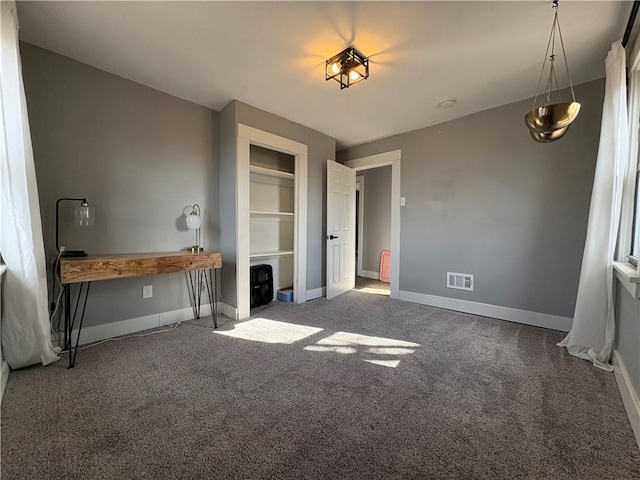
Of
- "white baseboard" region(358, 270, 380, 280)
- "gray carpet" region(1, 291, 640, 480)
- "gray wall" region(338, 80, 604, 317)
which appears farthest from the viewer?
"white baseboard" region(358, 270, 380, 280)

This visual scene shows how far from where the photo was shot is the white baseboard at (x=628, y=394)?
4.16ft

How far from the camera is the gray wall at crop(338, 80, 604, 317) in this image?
249 centimetres

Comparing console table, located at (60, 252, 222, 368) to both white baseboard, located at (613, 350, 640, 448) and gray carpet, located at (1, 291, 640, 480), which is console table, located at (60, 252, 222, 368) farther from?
white baseboard, located at (613, 350, 640, 448)

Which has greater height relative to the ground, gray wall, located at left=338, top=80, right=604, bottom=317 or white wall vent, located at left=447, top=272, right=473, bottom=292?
gray wall, located at left=338, top=80, right=604, bottom=317

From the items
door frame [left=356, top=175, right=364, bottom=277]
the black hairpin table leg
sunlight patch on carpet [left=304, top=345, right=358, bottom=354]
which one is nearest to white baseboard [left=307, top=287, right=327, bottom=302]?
sunlight patch on carpet [left=304, top=345, right=358, bottom=354]

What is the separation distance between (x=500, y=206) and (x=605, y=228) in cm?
105

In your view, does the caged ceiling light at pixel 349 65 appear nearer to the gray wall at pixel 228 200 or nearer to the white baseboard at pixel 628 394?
the gray wall at pixel 228 200

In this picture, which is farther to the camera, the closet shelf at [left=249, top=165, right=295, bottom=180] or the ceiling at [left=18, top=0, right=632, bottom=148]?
the closet shelf at [left=249, top=165, right=295, bottom=180]

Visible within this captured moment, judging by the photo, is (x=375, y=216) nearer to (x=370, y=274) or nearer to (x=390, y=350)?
(x=370, y=274)

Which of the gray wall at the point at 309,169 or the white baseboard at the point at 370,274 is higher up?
the gray wall at the point at 309,169

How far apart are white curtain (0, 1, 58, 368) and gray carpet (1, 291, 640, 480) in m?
0.21

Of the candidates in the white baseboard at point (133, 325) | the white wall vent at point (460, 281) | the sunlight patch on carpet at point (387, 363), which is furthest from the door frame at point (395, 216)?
the white baseboard at point (133, 325)

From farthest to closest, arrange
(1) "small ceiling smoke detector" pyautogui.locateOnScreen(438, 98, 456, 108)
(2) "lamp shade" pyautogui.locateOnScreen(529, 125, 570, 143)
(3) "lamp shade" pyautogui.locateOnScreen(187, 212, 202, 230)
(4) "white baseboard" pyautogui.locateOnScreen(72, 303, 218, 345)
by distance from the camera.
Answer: (1) "small ceiling smoke detector" pyautogui.locateOnScreen(438, 98, 456, 108) → (3) "lamp shade" pyautogui.locateOnScreen(187, 212, 202, 230) → (4) "white baseboard" pyautogui.locateOnScreen(72, 303, 218, 345) → (2) "lamp shade" pyautogui.locateOnScreen(529, 125, 570, 143)

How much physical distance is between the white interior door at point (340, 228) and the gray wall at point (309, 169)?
0.15m
